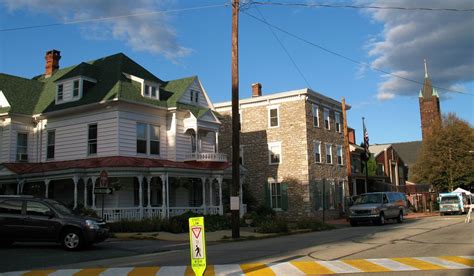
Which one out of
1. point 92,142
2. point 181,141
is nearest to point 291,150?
point 181,141

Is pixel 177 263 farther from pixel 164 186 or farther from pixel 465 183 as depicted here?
pixel 465 183

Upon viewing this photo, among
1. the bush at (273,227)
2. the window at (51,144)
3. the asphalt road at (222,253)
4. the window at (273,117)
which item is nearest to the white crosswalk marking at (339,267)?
the asphalt road at (222,253)

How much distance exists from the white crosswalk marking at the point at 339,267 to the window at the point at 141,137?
678 inches

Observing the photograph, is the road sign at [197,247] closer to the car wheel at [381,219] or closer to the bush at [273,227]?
the bush at [273,227]

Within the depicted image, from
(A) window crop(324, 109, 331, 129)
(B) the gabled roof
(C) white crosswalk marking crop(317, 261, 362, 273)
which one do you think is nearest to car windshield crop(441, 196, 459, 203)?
(A) window crop(324, 109, 331, 129)

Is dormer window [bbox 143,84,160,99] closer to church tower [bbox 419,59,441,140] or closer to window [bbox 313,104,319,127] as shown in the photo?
window [bbox 313,104,319,127]

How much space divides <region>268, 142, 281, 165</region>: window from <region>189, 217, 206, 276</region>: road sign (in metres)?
27.8

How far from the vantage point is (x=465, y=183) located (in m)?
53.7

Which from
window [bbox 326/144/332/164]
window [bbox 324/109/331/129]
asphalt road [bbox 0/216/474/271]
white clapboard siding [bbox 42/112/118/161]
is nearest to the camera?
asphalt road [bbox 0/216/474/271]

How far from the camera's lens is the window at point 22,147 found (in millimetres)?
28000

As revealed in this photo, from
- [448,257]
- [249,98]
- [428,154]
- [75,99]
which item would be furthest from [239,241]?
[428,154]

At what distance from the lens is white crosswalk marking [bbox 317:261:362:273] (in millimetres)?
9923

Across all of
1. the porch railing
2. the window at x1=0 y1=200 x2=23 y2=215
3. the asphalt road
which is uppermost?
the porch railing

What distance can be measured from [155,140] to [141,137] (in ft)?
3.47
